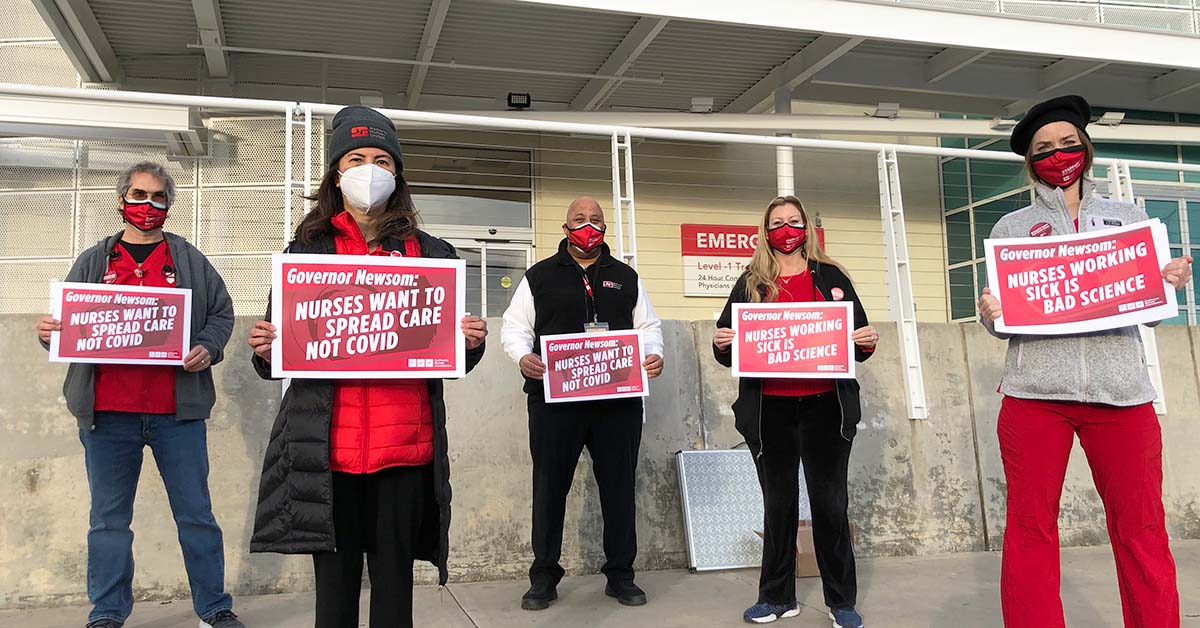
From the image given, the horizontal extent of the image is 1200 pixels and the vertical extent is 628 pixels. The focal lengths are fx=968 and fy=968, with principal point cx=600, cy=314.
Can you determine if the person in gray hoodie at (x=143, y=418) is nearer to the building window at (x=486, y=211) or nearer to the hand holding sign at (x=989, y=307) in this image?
the hand holding sign at (x=989, y=307)

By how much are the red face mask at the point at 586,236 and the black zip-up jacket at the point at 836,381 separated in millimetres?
822

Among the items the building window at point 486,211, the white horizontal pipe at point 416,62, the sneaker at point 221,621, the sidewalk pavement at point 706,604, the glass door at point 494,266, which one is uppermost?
the white horizontal pipe at point 416,62

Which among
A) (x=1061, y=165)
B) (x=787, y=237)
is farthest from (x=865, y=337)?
(x=1061, y=165)

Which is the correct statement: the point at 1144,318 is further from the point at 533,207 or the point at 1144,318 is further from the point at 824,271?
the point at 533,207

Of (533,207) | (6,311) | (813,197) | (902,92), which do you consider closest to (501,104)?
(533,207)

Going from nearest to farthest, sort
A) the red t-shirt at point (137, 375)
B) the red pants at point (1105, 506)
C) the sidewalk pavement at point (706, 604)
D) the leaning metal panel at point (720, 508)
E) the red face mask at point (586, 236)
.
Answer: the red pants at point (1105, 506), the red t-shirt at point (137, 375), the sidewalk pavement at point (706, 604), the red face mask at point (586, 236), the leaning metal panel at point (720, 508)

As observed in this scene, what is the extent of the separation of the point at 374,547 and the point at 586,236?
2746 mm

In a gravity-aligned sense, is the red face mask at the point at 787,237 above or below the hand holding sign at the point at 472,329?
above

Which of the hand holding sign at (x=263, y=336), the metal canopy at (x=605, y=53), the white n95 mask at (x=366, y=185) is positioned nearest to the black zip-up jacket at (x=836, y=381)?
the white n95 mask at (x=366, y=185)

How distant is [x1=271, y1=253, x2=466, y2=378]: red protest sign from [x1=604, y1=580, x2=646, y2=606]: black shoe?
2.41 metres

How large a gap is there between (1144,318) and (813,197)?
345 inches

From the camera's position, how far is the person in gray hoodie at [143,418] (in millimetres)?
4301

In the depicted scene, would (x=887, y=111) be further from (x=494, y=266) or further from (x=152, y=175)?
(x=152, y=175)

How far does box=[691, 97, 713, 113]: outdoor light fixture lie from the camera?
453 inches
